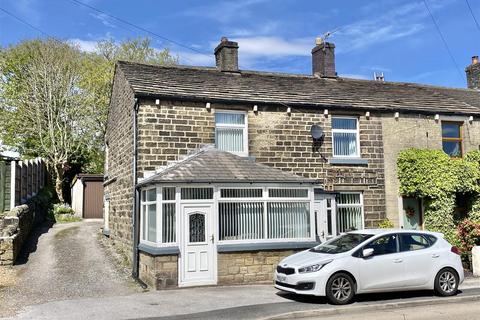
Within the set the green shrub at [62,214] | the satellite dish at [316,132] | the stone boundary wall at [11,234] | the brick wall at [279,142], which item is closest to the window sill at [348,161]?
the brick wall at [279,142]

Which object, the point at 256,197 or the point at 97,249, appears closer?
the point at 256,197

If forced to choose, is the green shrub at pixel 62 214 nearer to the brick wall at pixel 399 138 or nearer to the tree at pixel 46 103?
the tree at pixel 46 103

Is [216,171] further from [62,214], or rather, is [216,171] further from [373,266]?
[62,214]

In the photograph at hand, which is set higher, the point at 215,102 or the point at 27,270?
the point at 215,102

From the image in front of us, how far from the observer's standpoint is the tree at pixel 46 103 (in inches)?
1211

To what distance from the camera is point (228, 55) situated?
1814 centimetres

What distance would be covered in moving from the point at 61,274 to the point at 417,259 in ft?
32.5

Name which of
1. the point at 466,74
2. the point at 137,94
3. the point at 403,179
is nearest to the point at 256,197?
the point at 137,94

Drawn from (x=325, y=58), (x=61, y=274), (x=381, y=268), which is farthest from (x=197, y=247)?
(x=325, y=58)

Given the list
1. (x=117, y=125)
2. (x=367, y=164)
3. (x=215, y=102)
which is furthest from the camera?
(x=117, y=125)

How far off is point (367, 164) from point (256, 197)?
5530mm

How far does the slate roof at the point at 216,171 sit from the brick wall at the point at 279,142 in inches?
27.1

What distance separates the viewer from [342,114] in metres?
17.1

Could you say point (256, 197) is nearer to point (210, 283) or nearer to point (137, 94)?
point (210, 283)
